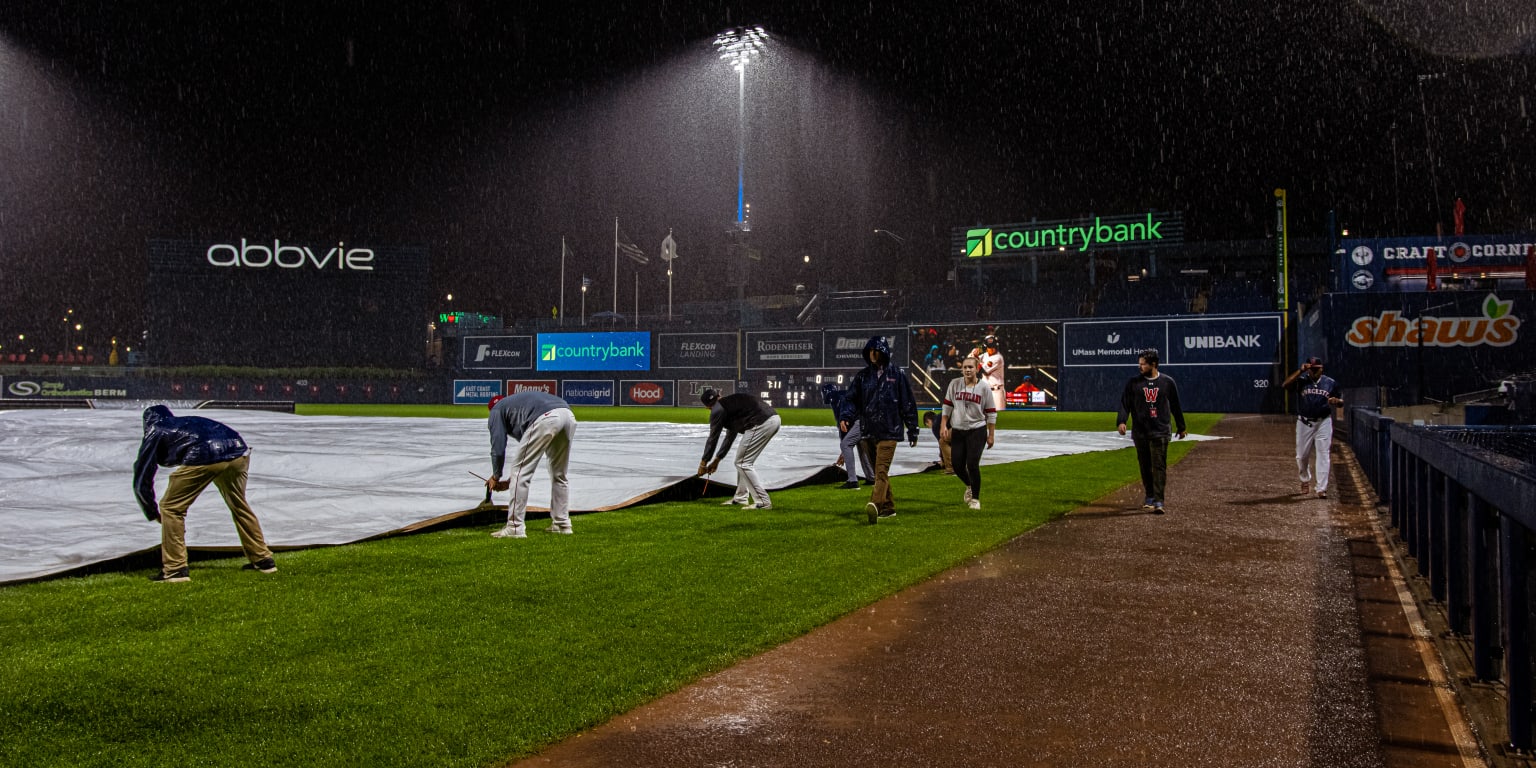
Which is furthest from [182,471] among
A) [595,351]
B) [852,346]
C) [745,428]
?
[595,351]

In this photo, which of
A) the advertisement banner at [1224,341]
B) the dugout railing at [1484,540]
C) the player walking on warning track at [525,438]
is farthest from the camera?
the advertisement banner at [1224,341]

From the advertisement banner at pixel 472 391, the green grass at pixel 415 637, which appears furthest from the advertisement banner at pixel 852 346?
the green grass at pixel 415 637

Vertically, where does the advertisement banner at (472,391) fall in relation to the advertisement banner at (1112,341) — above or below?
below

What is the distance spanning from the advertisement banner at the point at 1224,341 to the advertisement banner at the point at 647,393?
25911 millimetres

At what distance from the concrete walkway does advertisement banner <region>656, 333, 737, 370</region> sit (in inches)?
1706

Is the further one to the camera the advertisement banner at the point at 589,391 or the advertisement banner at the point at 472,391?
the advertisement banner at the point at 472,391

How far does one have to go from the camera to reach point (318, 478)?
12281mm

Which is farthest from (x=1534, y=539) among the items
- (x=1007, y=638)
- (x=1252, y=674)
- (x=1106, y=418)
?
(x=1106, y=418)

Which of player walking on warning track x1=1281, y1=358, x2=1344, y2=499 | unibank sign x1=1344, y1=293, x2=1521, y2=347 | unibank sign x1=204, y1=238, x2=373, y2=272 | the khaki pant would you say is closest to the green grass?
the khaki pant

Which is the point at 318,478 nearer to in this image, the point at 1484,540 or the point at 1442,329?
the point at 1484,540

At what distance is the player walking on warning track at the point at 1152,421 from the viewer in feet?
35.6

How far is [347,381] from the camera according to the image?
55.2 metres

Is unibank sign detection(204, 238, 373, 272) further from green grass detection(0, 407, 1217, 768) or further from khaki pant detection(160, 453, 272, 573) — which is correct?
khaki pant detection(160, 453, 272, 573)

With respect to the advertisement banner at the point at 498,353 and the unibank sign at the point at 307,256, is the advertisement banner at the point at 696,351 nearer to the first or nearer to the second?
the advertisement banner at the point at 498,353
